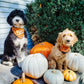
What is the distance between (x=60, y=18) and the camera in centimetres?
301

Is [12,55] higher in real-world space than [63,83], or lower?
higher

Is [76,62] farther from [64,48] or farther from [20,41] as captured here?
[20,41]

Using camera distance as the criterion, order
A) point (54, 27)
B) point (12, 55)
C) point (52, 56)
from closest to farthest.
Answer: point (52, 56) < point (12, 55) < point (54, 27)

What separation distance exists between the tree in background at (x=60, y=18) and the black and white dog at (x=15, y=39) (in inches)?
46.6

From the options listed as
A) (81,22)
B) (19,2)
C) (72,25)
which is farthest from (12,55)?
(19,2)

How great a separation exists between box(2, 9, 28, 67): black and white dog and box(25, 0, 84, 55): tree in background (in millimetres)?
1183

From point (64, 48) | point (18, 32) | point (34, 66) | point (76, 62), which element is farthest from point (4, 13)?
point (76, 62)

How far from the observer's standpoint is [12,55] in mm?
2314

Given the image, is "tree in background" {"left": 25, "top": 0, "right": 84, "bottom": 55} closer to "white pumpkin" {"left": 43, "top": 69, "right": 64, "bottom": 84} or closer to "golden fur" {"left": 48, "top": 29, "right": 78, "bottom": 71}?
"golden fur" {"left": 48, "top": 29, "right": 78, "bottom": 71}

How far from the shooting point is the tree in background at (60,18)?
112 inches

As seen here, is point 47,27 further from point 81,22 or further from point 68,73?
point 68,73

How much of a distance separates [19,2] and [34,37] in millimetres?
1654

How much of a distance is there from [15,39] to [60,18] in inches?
60.2

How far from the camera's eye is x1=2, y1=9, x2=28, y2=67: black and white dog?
2.10m
